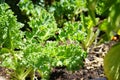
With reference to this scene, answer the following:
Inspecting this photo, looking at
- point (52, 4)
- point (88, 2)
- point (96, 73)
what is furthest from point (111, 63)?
point (52, 4)

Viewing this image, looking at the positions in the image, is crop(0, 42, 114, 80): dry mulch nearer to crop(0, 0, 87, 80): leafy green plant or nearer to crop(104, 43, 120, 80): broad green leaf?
crop(0, 0, 87, 80): leafy green plant

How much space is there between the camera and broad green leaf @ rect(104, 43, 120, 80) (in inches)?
68.0

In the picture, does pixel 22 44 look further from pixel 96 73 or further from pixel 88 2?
pixel 88 2

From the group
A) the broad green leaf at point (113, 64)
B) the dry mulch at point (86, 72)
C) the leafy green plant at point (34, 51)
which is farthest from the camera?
the dry mulch at point (86, 72)

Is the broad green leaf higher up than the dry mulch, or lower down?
lower down

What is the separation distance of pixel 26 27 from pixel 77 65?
87cm

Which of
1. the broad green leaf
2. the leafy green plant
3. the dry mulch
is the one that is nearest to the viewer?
the broad green leaf

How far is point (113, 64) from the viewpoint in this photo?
175 cm

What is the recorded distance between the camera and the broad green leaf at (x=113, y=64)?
1.73 metres

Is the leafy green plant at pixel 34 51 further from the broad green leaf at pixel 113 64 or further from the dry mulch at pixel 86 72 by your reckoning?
the broad green leaf at pixel 113 64

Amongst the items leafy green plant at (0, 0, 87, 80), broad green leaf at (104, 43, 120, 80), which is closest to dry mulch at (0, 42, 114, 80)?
leafy green plant at (0, 0, 87, 80)

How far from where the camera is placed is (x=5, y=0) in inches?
120

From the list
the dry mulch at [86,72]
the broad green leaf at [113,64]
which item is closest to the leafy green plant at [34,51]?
the dry mulch at [86,72]

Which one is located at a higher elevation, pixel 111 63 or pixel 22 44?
pixel 22 44
